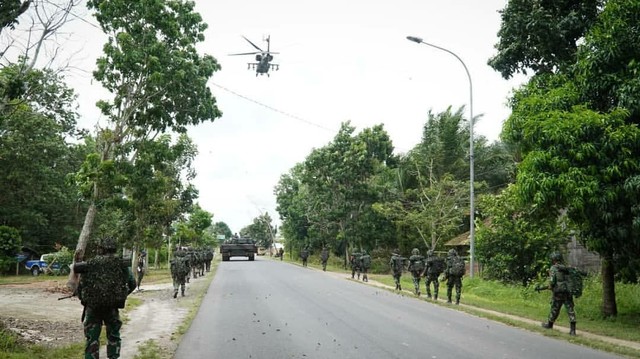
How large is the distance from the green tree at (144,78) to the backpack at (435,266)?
9594 mm

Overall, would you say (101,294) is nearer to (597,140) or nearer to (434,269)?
(597,140)

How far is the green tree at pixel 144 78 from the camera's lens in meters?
16.4

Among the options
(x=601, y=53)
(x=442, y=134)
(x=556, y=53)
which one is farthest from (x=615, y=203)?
(x=442, y=134)

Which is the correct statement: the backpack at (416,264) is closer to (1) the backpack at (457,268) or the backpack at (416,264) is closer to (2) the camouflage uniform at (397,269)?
(2) the camouflage uniform at (397,269)

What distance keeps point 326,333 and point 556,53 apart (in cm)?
974

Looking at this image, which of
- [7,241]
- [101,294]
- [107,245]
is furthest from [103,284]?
[7,241]

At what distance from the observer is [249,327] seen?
34.1ft

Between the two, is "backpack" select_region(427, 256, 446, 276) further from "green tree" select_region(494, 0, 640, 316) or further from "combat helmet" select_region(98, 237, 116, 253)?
"combat helmet" select_region(98, 237, 116, 253)

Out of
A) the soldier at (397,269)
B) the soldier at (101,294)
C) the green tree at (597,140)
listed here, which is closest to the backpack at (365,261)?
the soldier at (397,269)

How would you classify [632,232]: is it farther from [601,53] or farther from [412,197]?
[412,197]

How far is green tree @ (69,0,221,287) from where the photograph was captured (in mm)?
16391

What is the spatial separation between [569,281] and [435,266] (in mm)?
6628

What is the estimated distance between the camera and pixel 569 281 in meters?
10.8

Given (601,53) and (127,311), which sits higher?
(601,53)
